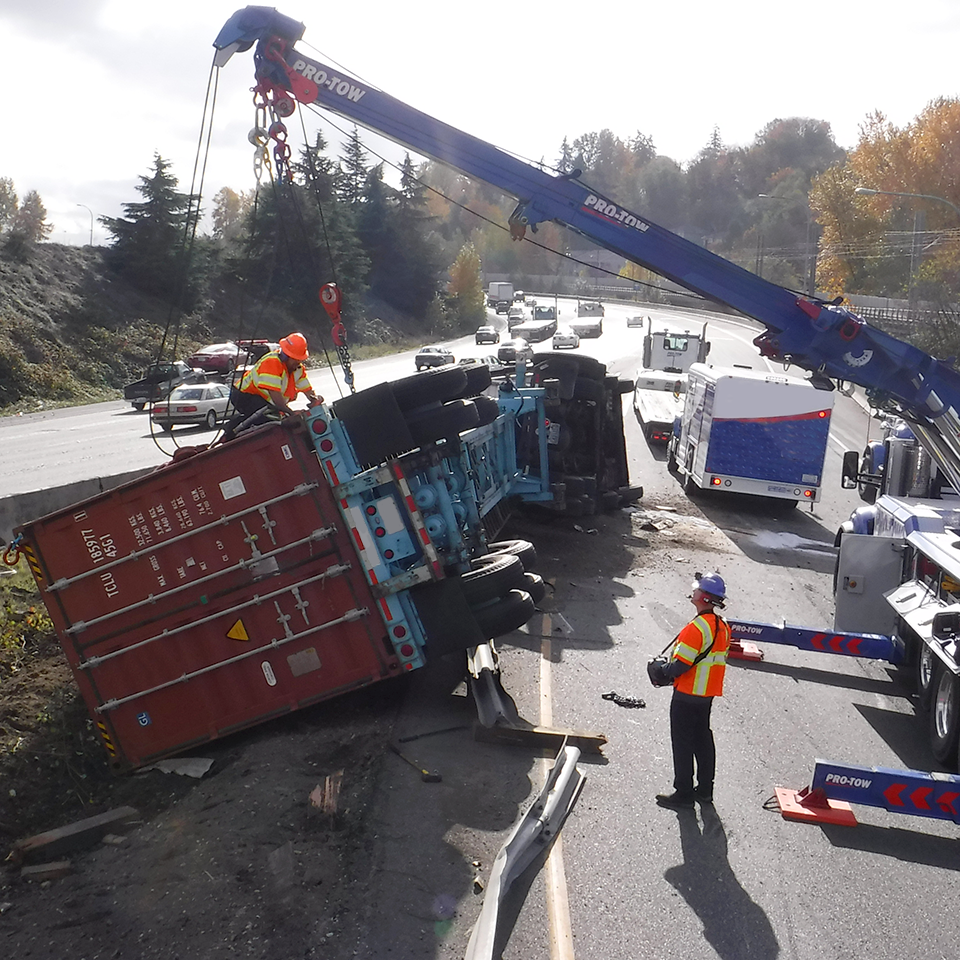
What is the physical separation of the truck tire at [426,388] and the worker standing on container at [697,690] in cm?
244

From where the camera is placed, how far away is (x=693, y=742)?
630 cm

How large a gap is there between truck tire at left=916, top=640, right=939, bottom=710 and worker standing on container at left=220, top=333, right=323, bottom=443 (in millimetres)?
5501

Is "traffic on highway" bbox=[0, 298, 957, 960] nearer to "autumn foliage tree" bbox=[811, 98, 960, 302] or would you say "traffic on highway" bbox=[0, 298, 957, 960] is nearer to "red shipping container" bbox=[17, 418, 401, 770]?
"red shipping container" bbox=[17, 418, 401, 770]

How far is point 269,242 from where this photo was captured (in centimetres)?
4369

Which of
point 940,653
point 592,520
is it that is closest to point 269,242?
point 592,520

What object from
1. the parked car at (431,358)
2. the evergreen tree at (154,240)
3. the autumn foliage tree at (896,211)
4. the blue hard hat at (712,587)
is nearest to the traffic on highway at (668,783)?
the blue hard hat at (712,587)

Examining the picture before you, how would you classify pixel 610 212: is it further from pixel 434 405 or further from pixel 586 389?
pixel 434 405

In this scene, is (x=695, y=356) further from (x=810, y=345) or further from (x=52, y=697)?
(x=52, y=697)

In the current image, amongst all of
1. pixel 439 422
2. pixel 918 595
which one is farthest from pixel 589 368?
pixel 439 422

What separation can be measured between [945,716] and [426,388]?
4.64 meters

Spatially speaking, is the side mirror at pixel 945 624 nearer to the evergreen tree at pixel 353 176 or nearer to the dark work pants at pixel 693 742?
the dark work pants at pixel 693 742

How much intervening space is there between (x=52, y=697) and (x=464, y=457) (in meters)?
4.15

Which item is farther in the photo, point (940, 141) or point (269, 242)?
point (940, 141)

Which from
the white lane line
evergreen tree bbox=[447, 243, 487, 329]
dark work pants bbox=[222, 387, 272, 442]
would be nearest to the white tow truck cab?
the white lane line
